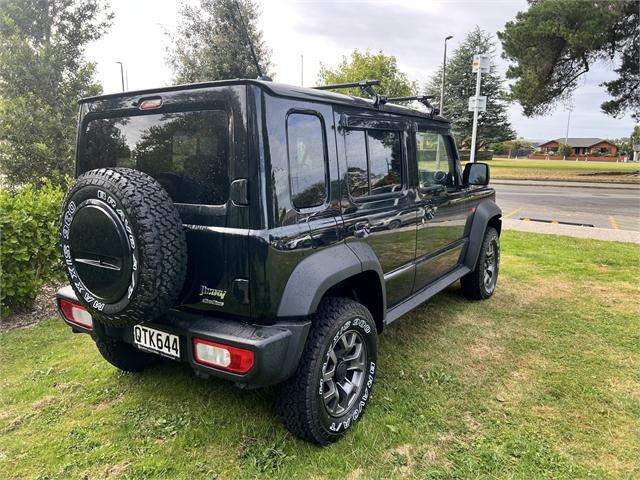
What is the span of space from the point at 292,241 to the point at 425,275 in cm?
191

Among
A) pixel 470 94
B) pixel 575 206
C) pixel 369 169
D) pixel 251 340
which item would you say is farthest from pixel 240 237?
pixel 470 94

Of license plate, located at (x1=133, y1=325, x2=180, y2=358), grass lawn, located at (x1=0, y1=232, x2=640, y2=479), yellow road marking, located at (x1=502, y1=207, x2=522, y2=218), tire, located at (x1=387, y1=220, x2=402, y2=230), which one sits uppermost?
tire, located at (x1=387, y1=220, x2=402, y2=230)

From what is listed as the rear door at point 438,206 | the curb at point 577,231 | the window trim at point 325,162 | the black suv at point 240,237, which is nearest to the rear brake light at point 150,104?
the black suv at point 240,237

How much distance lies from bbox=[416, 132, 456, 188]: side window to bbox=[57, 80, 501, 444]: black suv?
0.80 metres

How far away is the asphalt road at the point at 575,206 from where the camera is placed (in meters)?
10.5

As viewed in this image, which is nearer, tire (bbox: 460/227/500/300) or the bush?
the bush

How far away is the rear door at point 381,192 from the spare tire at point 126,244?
3.33ft

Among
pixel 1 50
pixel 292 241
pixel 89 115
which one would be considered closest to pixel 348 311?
pixel 292 241

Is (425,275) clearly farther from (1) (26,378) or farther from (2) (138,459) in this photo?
(1) (26,378)

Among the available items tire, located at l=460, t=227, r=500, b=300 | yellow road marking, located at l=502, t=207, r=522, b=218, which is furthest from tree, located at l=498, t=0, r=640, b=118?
tire, located at l=460, t=227, r=500, b=300

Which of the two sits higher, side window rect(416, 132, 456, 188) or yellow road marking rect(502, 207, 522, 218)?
side window rect(416, 132, 456, 188)

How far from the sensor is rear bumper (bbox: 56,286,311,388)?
2.10 m

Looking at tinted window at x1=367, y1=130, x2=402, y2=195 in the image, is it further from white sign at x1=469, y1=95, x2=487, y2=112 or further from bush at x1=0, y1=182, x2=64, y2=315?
white sign at x1=469, y1=95, x2=487, y2=112

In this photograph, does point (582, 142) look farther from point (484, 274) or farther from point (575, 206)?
point (484, 274)
